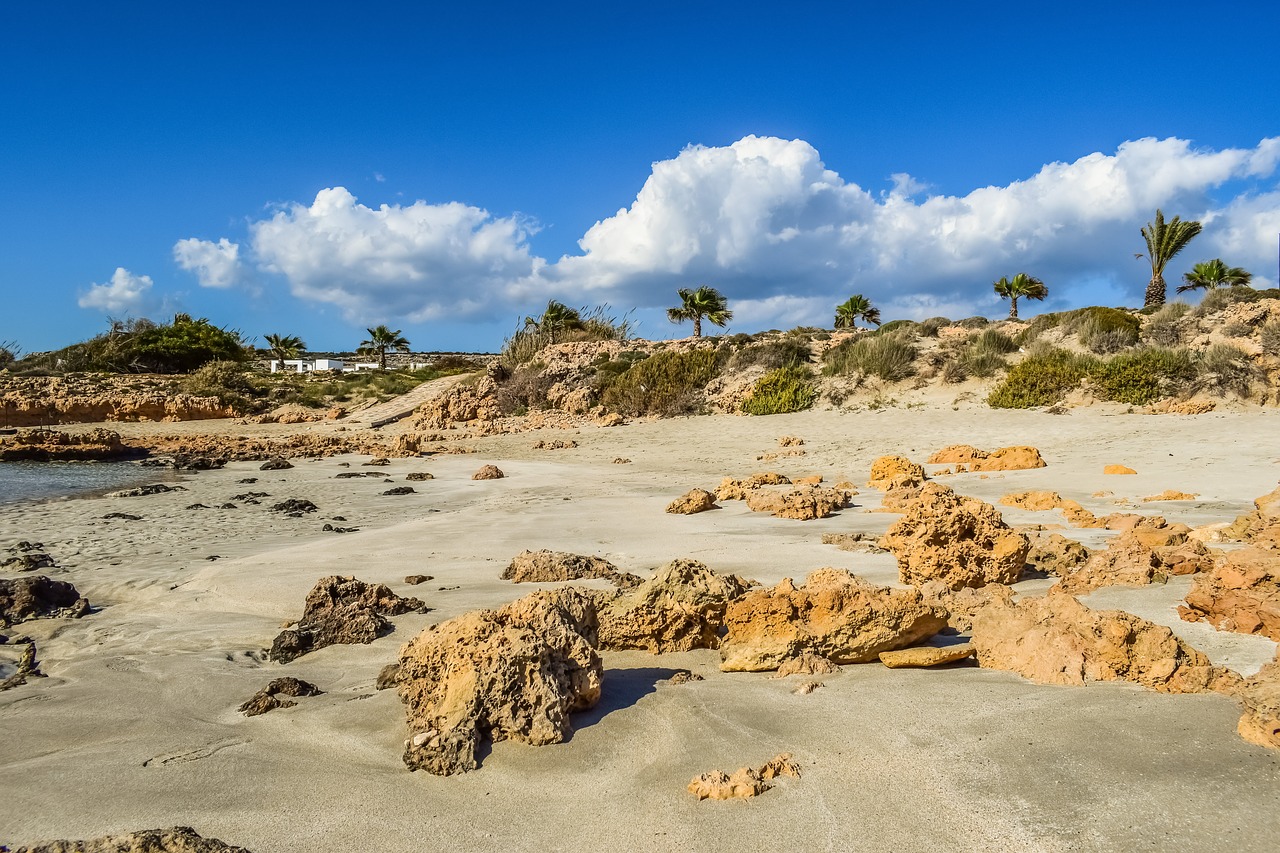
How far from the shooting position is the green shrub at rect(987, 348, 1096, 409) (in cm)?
1819

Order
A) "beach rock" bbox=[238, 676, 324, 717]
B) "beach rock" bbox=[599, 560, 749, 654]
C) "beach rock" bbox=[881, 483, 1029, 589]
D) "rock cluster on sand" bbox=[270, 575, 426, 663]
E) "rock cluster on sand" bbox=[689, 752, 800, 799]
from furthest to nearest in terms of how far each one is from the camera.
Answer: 1. "beach rock" bbox=[881, 483, 1029, 589]
2. "rock cluster on sand" bbox=[270, 575, 426, 663]
3. "beach rock" bbox=[599, 560, 749, 654]
4. "beach rock" bbox=[238, 676, 324, 717]
5. "rock cluster on sand" bbox=[689, 752, 800, 799]

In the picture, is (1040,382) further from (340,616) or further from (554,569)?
(340,616)

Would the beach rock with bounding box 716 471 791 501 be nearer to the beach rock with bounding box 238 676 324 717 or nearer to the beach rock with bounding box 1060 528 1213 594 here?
the beach rock with bounding box 1060 528 1213 594

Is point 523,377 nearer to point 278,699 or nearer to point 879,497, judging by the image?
point 879,497

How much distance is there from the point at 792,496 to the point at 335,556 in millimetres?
4651

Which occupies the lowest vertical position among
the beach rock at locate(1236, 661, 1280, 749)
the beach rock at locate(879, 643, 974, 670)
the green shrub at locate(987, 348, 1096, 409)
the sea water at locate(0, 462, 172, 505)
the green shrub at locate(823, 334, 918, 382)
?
the beach rock at locate(879, 643, 974, 670)

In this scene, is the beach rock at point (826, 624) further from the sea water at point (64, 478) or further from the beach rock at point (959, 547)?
the sea water at point (64, 478)

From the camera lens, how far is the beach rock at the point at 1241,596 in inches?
151

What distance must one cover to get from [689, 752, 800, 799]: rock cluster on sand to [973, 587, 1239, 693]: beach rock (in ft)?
4.67

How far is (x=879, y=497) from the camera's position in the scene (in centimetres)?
976

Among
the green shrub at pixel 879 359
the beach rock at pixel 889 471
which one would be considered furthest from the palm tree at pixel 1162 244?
the beach rock at pixel 889 471

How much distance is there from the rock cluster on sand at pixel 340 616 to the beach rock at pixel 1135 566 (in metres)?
4.30

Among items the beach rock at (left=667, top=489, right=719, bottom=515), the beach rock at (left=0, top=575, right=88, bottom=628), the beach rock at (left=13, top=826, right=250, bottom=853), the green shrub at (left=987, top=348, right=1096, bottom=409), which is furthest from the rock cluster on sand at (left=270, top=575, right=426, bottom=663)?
the green shrub at (left=987, top=348, right=1096, bottom=409)

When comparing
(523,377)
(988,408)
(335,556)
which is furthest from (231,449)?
(988,408)
